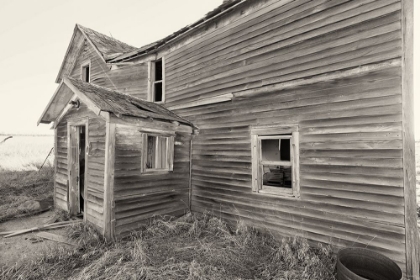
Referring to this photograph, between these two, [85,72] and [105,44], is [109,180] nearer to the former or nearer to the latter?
[105,44]

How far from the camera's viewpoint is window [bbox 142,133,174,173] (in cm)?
664

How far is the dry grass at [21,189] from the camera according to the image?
7.88 metres

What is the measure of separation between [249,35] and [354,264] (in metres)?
5.85

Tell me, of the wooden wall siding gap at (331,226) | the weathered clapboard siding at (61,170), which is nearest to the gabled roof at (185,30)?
the weathered clapboard siding at (61,170)

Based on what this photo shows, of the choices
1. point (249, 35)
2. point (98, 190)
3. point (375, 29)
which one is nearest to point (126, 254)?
point (98, 190)

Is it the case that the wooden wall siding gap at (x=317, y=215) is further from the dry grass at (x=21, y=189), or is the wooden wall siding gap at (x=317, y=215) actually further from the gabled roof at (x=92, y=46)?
the gabled roof at (x=92, y=46)

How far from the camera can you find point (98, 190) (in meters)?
5.90

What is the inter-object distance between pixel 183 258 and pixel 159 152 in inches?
124

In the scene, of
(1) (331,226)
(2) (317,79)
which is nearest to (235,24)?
(2) (317,79)

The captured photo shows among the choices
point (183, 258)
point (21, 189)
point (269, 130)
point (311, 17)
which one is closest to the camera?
point (183, 258)

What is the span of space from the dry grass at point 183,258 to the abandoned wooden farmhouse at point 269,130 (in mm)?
427

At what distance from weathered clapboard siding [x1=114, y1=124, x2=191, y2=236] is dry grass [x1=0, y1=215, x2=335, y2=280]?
1.55 ft

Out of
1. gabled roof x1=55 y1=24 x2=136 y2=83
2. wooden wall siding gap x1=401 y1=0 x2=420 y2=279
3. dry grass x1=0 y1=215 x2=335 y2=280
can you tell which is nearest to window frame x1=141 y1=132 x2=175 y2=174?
dry grass x1=0 y1=215 x2=335 y2=280

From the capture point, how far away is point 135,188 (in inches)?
231
